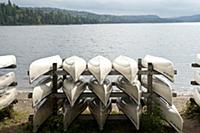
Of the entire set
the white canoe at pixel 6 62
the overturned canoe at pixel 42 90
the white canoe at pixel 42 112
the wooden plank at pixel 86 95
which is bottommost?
the white canoe at pixel 42 112

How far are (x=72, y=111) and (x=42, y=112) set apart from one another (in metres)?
0.54

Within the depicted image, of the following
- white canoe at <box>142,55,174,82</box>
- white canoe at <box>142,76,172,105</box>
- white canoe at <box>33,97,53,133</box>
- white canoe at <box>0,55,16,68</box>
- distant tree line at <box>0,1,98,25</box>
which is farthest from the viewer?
distant tree line at <box>0,1,98,25</box>

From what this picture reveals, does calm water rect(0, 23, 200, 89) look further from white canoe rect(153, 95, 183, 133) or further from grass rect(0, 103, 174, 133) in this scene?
white canoe rect(153, 95, 183, 133)

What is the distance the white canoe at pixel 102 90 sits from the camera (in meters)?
6.96

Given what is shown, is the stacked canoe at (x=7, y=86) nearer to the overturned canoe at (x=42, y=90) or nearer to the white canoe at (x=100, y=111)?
the overturned canoe at (x=42, y=90)

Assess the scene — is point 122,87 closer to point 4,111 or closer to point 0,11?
point 4,111

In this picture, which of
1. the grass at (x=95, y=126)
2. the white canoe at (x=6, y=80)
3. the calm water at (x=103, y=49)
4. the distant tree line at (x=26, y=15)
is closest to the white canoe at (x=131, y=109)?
the grass at (x=95, y=126)

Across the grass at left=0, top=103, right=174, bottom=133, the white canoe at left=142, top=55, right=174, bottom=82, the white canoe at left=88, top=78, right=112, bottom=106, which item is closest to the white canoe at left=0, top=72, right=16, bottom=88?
the grass at left=0, top=103, right=174, bottom=133

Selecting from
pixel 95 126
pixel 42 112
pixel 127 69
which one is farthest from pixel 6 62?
pixel 127 69

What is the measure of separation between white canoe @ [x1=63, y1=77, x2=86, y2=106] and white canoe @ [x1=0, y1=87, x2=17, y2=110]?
1276 millimetres

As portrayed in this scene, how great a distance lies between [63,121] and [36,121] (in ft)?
1.60

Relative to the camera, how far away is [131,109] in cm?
710

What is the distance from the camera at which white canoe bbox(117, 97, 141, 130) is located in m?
6.88

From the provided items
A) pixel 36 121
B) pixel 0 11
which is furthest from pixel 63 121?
pixel 0 11
